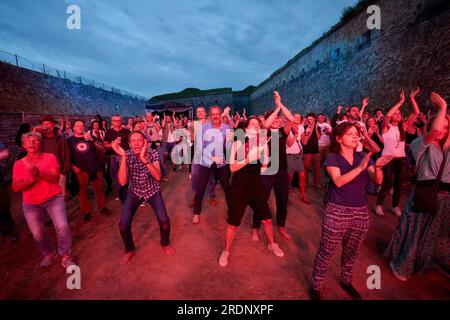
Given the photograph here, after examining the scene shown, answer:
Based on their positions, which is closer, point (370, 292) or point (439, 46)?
point (370, 292)

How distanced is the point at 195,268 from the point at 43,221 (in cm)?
228

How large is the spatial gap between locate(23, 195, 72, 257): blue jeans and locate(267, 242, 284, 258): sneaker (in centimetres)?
308

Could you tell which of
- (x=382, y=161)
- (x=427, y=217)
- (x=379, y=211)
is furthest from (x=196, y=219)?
(x=379, y=211)

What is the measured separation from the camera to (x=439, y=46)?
276 inches

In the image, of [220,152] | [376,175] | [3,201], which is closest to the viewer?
[376,175]

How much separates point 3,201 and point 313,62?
1884 centimetres

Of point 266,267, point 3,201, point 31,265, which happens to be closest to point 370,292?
point 266,267

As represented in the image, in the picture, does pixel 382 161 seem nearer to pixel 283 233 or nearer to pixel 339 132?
pixel 339 132

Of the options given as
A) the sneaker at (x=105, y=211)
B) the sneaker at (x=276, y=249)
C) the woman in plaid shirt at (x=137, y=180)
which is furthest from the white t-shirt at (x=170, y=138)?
the sneaker at (x=276, y=249)

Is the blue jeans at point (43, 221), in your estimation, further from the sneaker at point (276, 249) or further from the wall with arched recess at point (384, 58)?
the wall with arched recess at point (384, 58)

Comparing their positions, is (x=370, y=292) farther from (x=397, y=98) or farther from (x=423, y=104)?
(x=397, y=98)

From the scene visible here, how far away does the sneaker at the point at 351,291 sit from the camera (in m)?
2.44

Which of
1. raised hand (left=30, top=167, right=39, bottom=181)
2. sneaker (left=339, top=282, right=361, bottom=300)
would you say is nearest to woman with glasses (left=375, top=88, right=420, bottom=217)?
sneaker (left=339, top=282, right=361, bottom=300)

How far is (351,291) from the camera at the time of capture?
2508 mm
